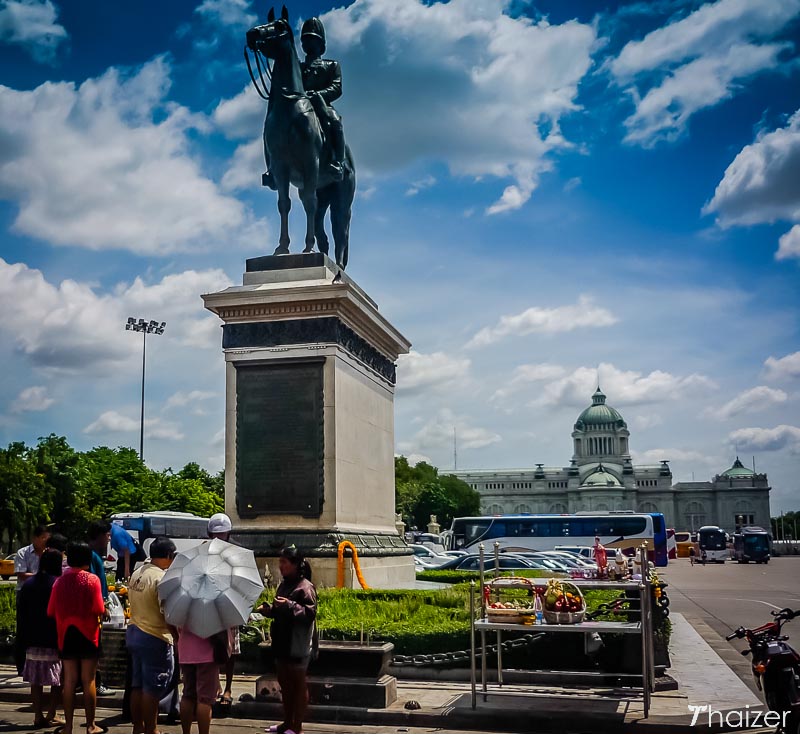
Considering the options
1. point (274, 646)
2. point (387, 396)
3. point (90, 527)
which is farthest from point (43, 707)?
point (387, 396)

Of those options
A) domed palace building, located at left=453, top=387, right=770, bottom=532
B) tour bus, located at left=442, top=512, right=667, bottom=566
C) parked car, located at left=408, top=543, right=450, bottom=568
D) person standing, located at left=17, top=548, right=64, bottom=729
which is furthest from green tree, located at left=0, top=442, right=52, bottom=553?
domed palace building, located at left=453, top=387, right=770, bottom=532

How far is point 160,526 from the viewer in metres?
43.9

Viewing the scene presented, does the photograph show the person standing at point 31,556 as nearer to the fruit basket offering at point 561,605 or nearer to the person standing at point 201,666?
the person standing at point 201,666

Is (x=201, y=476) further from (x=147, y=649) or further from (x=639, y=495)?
(x=639, y=495)

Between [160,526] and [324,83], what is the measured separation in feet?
102

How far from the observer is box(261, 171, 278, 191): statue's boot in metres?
16.7

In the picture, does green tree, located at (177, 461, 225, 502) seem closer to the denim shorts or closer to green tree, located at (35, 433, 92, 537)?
green tree, located at (35, 433, 92, 537)

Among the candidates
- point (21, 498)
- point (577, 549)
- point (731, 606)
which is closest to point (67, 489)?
point (21, 498)

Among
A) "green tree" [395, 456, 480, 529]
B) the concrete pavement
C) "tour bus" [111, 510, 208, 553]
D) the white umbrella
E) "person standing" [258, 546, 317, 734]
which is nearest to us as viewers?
the white umbrella

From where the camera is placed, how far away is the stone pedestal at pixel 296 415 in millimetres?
14398

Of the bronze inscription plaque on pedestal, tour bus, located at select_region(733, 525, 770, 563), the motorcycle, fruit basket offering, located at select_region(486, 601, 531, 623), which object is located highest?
the bronze inscription plaque on pedestal

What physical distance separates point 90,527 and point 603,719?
5439 millimetres

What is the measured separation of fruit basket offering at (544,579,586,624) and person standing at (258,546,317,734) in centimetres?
260

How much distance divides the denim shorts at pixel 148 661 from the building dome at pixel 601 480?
184345mm
